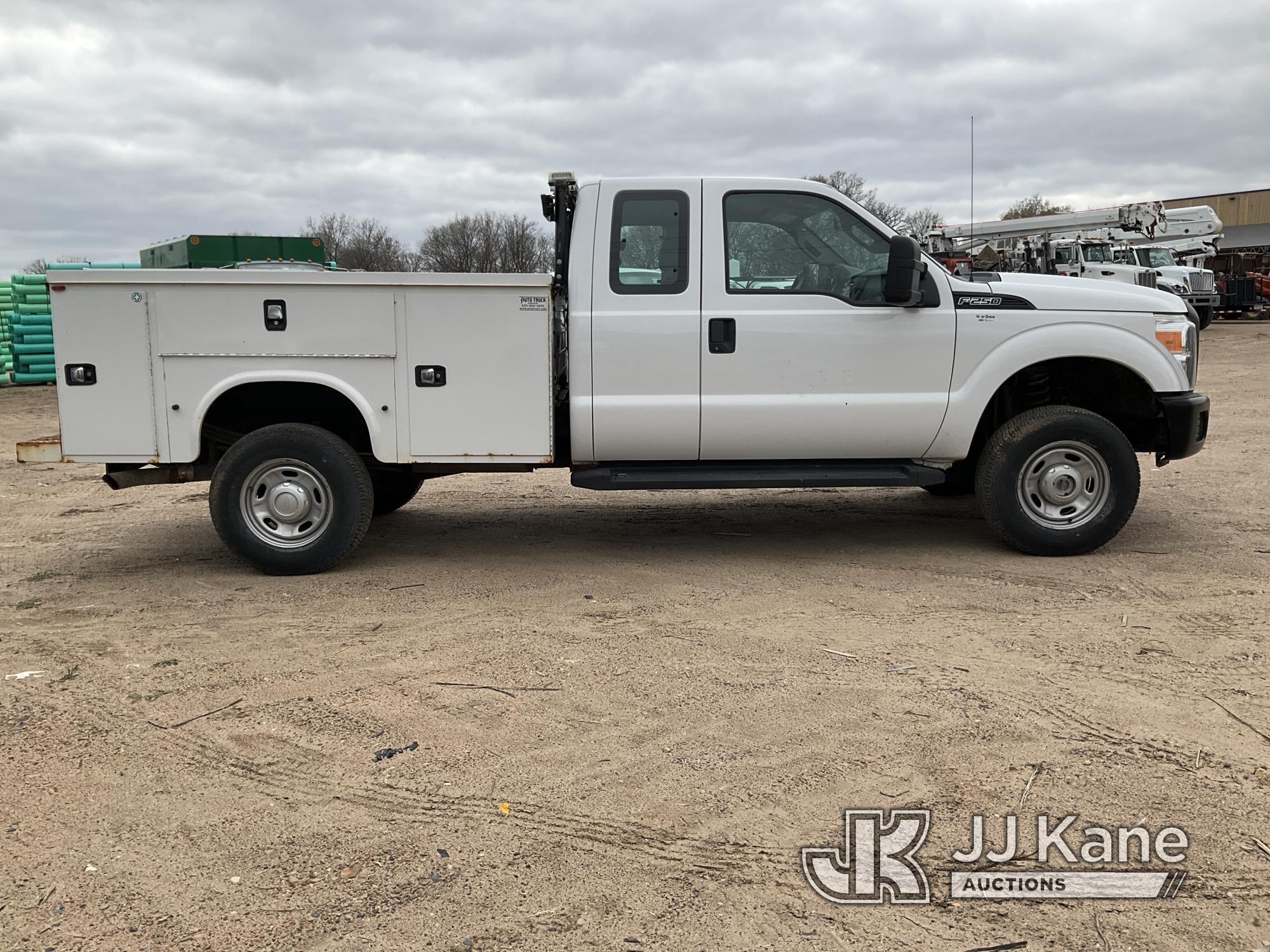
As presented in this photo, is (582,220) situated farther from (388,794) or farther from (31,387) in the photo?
(31,387)

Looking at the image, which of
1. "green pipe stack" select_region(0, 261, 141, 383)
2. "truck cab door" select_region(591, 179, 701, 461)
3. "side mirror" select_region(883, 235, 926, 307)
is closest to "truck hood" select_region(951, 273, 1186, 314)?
"side mirror" select_region(883, 235, 926, 307)

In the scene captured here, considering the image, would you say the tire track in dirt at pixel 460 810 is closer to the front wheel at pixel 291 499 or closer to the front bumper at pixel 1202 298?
the front wheel at pixel 291 499

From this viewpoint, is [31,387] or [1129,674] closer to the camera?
[1129,674]

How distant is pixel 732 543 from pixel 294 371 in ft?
9.60

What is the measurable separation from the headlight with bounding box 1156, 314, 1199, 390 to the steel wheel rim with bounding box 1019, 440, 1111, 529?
77 cm

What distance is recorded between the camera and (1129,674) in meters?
4.39

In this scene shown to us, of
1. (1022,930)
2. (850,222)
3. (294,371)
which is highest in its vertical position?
(850,222)

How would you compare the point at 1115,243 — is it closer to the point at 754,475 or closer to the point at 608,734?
the point at 754,475

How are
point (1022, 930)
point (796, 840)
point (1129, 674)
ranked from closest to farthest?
point (1022, 930) < point (796, 840) < point (1129, 674)

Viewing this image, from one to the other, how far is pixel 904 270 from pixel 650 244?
1.43m

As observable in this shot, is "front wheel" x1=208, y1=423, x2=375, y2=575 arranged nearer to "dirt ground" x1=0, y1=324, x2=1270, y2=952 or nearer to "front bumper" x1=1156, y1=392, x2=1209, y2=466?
"dirt ground" x1=0, y1=324, x2=1270, y2=952

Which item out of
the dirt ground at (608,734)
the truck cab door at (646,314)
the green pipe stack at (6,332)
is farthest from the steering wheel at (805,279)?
the green pipe stack at (6,332)

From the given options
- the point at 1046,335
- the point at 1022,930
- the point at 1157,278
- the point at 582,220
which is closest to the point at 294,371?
the point at 582,220

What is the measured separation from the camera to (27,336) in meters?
20.4
